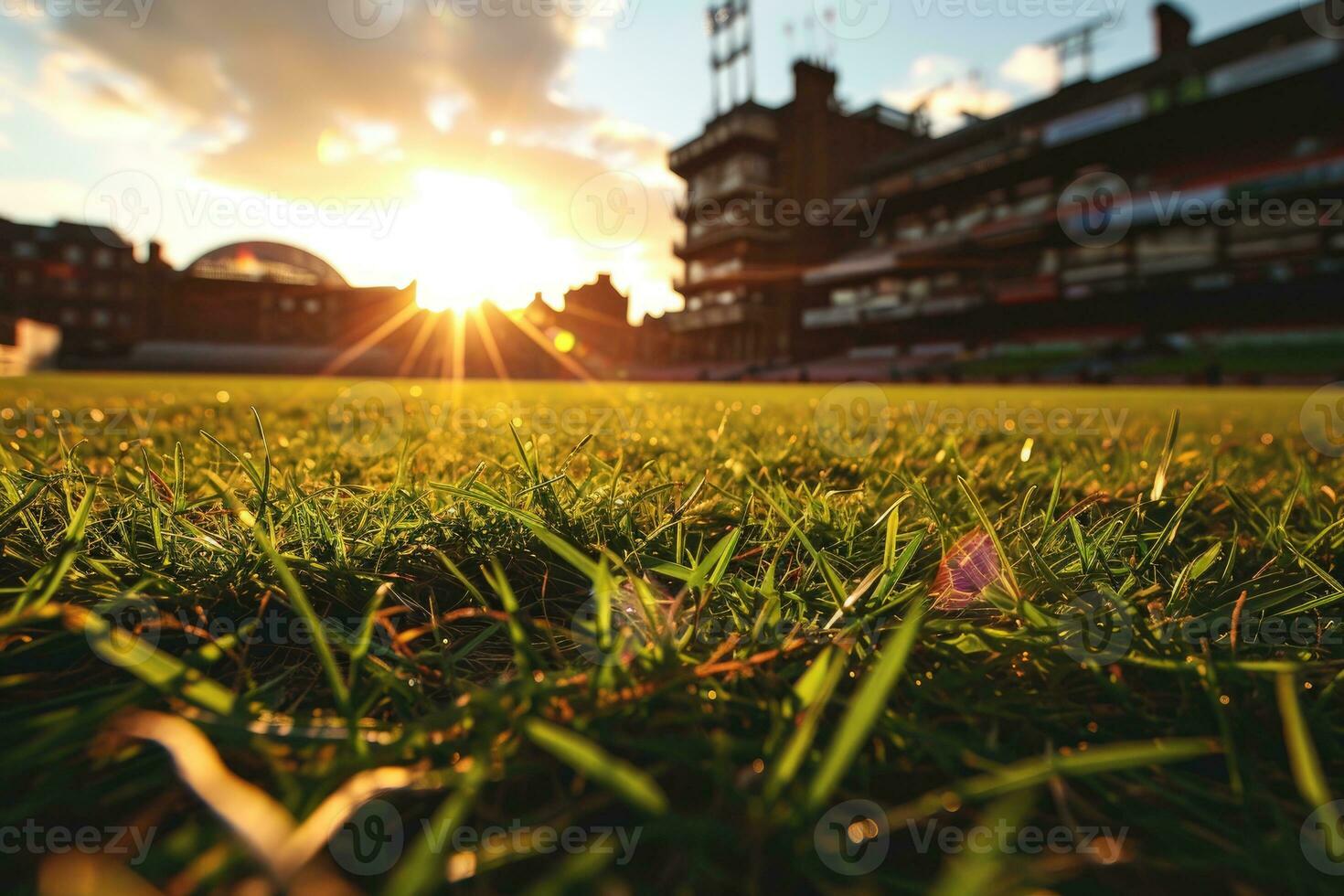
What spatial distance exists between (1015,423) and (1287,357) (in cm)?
2349

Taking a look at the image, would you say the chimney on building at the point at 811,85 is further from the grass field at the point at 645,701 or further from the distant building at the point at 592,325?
the grass field at the point at 645,701

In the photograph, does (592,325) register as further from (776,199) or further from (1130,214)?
(1130,214)

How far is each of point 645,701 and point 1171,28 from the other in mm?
37470

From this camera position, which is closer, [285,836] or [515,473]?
[285,836]

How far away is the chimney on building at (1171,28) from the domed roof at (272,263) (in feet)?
158

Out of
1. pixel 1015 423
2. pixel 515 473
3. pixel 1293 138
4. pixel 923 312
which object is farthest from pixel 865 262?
pixel 515 473

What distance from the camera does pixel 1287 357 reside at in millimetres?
20250

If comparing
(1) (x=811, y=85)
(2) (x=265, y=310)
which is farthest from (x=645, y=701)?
(2) (x=265, y=310)

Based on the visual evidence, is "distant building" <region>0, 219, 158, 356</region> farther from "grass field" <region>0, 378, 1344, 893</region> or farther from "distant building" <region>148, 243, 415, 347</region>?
"grass field" <region>0, 378, 1344, 893</region>

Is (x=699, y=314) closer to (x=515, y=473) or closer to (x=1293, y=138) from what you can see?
(x=1293, y=138)

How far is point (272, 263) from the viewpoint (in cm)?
5088

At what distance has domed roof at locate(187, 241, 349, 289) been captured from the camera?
4897cm

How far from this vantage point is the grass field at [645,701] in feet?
1.31

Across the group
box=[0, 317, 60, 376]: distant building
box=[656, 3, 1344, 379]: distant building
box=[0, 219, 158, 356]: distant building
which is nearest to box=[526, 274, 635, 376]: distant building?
box=[656, 3, 1344, 379]: distant building
